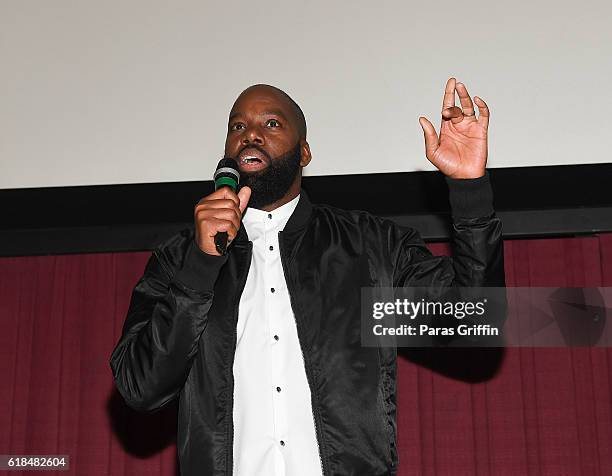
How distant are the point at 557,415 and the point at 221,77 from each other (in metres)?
1.23

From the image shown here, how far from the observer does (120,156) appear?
2.51m

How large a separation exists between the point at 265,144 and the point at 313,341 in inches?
16.3

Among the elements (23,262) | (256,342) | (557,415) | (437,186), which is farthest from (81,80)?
(557,415)

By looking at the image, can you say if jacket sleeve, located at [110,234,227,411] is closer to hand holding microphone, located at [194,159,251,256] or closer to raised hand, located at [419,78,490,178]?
hand holding microphone, located at [194,159,251,256]

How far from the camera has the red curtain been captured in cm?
247

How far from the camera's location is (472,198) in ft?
5.20

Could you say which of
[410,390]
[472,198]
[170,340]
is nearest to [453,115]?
[472,198]

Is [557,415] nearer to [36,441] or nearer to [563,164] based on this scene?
[563,164]

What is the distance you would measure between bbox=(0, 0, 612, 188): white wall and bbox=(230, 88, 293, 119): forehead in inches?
21.3

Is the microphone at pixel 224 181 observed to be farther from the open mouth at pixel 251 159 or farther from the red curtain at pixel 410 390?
the red curtain at pixel 410 390

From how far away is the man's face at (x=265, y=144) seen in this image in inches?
69.9

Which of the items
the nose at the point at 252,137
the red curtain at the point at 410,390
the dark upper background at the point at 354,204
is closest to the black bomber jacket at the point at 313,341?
the nose at the point at 252,137

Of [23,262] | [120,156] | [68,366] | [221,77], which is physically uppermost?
[221,77]

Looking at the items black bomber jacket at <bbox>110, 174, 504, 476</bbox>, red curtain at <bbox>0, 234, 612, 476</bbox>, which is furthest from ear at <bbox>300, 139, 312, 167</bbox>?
red curtain at <bbox>0, 234, 612, 476</bbox>
